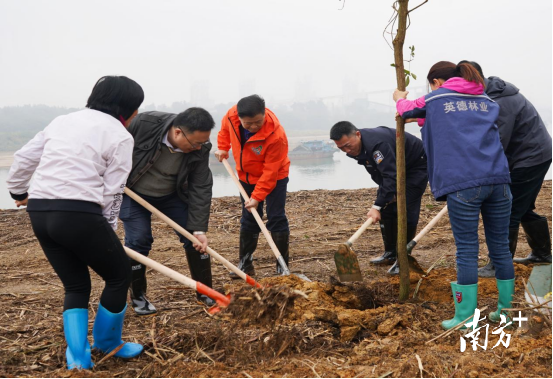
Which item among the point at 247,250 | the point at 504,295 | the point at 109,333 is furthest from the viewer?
the point at 247,250

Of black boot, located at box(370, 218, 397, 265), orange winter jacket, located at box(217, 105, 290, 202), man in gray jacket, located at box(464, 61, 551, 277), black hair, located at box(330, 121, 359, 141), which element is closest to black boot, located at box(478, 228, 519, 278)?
man in gray jacket, located at box(464, 61, 551, 277)

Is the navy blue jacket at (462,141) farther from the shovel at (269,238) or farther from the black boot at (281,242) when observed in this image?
the black boot at (281,242)

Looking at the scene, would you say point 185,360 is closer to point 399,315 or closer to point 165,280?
point 399,315

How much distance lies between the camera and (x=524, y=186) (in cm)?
432

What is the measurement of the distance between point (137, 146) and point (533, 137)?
10.4 feet

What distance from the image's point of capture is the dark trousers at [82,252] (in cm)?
260

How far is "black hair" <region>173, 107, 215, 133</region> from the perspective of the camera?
11.9ft

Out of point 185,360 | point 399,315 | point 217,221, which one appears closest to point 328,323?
point 399,315

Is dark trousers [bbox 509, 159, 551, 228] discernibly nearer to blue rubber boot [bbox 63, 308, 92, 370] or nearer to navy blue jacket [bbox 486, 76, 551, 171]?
navy blue jacket [bbox 486, 76, 551, 171]

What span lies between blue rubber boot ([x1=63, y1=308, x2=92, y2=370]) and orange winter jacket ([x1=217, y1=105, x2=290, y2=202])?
2222 millimetres

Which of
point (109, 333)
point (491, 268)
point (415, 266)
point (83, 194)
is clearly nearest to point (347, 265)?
point (415, 266)

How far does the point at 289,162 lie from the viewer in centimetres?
500

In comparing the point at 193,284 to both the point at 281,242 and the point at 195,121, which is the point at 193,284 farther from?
the point at 281,242

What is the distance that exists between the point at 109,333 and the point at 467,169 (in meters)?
2.30
